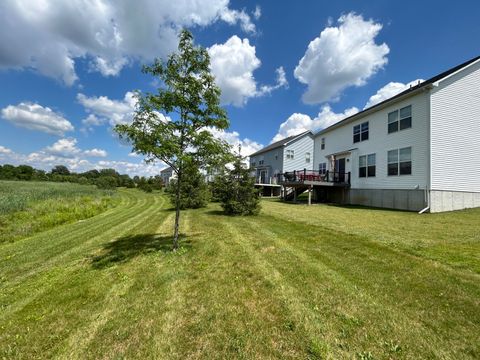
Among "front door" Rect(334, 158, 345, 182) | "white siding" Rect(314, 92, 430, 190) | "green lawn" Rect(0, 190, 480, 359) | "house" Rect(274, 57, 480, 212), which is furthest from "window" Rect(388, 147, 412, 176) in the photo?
"green lawn" Rect(0, 190, 480, 359)

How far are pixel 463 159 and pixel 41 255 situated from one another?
70.0 ft

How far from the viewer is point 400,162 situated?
15.8 m

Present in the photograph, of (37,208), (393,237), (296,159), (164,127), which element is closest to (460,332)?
(393,237)

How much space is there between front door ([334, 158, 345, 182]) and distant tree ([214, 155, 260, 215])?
34.5 ft

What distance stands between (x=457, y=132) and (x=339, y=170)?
8657 millimetres

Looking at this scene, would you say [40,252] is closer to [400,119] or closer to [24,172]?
[400,119]

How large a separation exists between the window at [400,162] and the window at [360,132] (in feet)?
9.96

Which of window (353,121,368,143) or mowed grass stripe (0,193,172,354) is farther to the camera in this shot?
window (353,121,368,143)

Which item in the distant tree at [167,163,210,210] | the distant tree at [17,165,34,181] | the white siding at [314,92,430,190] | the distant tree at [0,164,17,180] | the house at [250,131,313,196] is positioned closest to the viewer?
the white siding at [314,92,430,190]

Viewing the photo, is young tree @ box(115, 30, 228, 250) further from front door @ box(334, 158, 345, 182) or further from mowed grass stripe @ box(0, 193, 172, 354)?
front door @ box(334, 158, 345, 182)

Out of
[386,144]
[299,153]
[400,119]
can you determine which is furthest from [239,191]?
[299,153]

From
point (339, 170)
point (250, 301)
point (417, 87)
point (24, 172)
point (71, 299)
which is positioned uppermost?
point (417, 87)

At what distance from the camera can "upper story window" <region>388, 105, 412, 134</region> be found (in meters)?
15.5

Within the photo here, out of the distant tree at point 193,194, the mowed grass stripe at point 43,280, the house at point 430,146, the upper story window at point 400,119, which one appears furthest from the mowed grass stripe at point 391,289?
the upper story window at point 400,119
